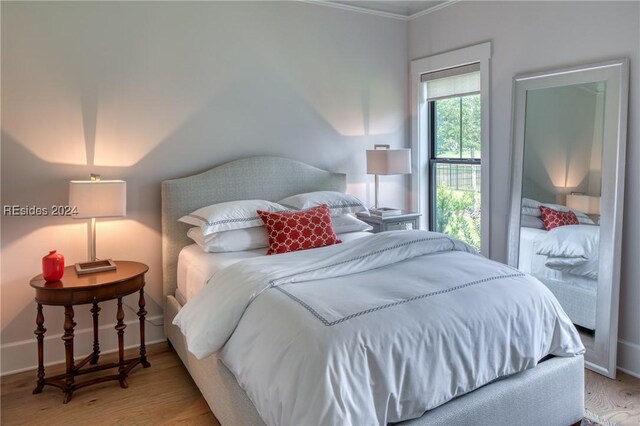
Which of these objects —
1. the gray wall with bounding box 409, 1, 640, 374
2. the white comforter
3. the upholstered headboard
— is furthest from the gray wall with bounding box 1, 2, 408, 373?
the white comforter

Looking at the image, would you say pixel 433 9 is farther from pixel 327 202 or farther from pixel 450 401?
pixel 450 401

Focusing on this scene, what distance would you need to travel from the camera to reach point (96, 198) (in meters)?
2.77

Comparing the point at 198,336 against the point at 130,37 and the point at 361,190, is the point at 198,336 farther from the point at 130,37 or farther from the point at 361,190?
the point at 361,190

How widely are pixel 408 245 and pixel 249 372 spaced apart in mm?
1100

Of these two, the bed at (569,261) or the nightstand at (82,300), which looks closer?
the nightstand at (82,300)

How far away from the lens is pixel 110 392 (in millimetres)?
2705

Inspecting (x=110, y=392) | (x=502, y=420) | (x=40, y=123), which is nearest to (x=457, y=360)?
(x=502, y=420)

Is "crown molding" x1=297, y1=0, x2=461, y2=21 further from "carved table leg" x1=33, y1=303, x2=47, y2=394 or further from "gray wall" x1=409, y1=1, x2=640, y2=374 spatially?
"carved table leg" x1=33, y1=303, x2=47, y2=394

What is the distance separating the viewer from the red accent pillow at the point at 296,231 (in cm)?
301

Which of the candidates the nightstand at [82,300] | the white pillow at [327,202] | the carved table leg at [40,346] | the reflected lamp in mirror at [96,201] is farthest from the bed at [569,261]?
the carved table leg at [40,346]

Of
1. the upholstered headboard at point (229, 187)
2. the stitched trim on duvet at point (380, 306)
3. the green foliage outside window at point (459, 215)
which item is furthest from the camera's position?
the green foliage outside window at point (459, 215)

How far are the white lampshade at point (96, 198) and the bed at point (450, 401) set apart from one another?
47 cm

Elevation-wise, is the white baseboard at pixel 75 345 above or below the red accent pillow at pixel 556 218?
below

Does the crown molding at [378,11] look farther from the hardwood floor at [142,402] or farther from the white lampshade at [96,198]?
the hardwood floor at [142,402]
